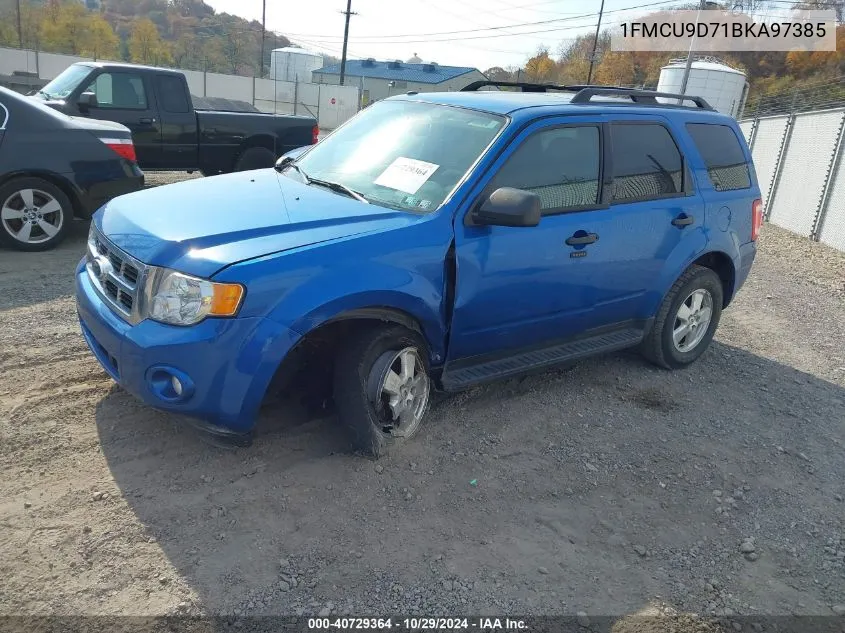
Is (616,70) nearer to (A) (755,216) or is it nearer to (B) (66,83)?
(B) (66,83)

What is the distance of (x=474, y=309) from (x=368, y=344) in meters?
0.67

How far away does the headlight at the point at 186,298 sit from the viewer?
9.42ft

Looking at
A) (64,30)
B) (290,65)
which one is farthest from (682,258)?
(64,30)

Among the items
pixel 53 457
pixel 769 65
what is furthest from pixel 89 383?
pixel 769 65

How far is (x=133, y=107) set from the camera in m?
9.77

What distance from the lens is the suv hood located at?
2.99 m

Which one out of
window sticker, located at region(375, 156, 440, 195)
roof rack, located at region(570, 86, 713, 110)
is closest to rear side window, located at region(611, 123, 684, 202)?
roof rack, located at region(570, 86, 713, 110)

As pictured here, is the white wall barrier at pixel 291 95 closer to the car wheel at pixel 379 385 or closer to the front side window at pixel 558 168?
the front side window at pixel 558 168

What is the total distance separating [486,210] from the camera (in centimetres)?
349

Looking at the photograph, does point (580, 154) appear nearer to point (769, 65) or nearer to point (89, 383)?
point (89, 383)

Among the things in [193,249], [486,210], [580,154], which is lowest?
[193,249]

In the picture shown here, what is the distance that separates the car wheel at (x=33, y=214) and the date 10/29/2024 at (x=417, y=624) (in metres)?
5.61

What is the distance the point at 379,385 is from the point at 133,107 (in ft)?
27.0

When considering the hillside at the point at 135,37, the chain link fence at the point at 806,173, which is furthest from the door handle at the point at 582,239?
the hillside at the point at 135,37
